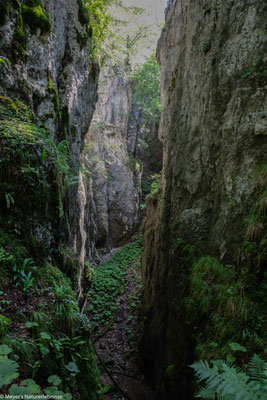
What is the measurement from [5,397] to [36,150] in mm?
3431

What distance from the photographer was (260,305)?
9.80 ft

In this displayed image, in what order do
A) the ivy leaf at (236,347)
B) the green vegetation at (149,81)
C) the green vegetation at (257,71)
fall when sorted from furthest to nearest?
the green vegetation at (149,81) < the green vegetation at (257,71) < the ivy leaf at (236,347)

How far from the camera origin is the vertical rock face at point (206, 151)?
3975mm

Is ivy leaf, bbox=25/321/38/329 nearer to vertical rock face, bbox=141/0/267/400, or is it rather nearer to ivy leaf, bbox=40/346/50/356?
ivy leaf, bbox=40/346/50/356

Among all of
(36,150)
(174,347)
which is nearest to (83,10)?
(36,150)

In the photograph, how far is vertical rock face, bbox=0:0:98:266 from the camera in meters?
4.10

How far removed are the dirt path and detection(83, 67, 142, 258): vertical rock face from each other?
5.96m

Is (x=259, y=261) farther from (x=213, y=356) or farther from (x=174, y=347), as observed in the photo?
(x=174, y=347)

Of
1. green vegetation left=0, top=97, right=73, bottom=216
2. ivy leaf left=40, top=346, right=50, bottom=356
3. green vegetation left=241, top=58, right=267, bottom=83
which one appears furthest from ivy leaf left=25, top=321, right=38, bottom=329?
green vegetation left=241, top=58, right=267, bottom=83

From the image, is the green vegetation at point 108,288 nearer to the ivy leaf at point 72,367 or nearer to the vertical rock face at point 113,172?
the vertical rock face at point 113,172

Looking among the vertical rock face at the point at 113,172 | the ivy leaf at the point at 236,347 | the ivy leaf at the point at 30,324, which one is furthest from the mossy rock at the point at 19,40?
the vertical rock face at the point at 113,172

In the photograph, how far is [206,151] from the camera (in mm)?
5238

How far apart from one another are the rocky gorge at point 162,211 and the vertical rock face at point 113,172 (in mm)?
7404

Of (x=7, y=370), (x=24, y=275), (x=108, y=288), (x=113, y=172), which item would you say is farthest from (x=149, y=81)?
(x=7, y=370)
